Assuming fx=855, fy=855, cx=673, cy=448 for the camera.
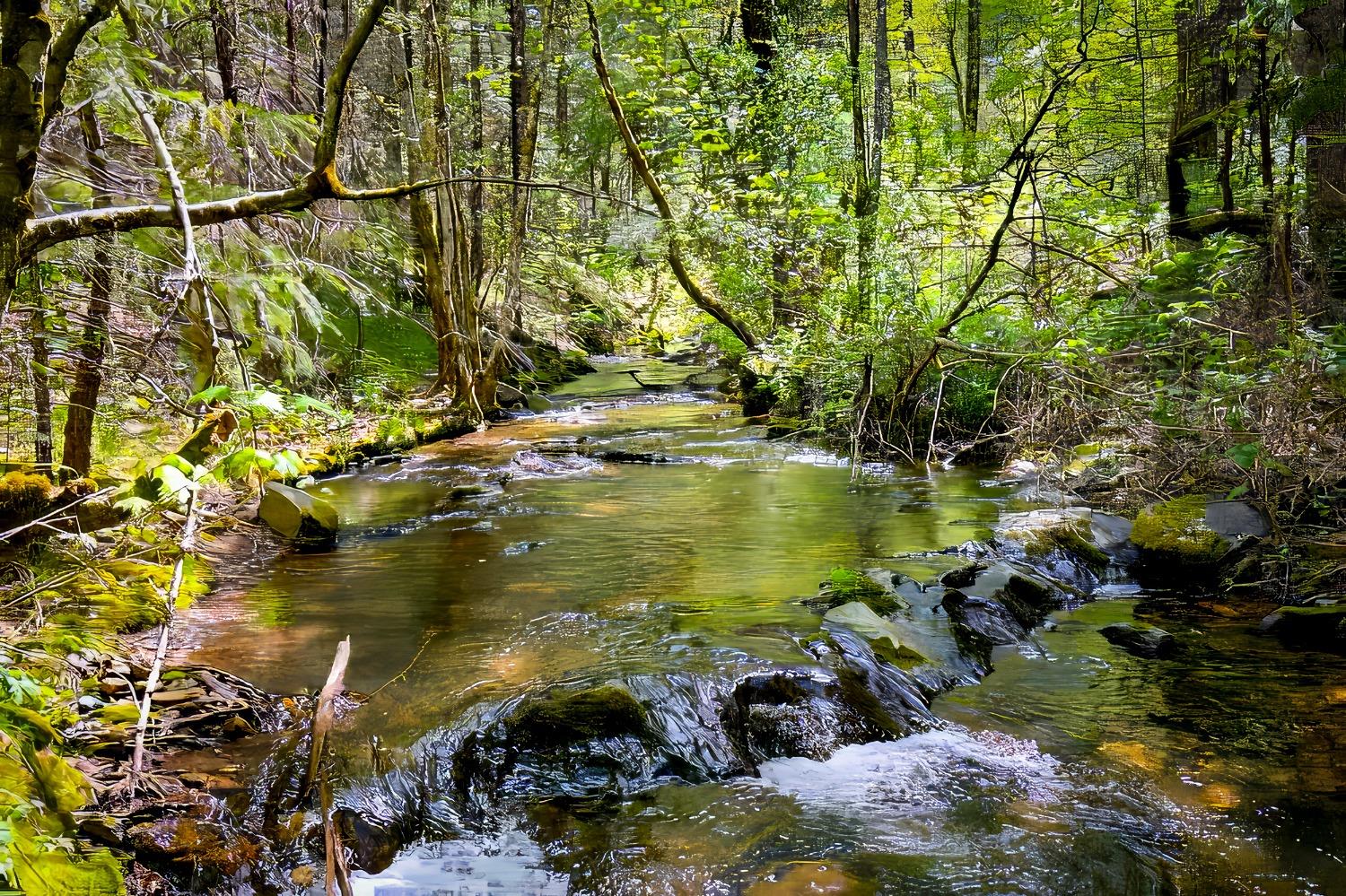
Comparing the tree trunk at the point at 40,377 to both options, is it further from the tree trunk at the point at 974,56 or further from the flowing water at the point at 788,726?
the tree trunk at the point at 974,56

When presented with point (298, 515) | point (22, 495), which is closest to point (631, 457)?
point (298, 515)

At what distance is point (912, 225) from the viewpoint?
10227 mm

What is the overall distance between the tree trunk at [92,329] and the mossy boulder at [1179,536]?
23.2ft

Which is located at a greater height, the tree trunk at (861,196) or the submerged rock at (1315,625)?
the tree trunk at (861,196)

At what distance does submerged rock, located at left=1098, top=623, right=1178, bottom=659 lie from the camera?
518cm

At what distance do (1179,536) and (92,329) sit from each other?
738 cm

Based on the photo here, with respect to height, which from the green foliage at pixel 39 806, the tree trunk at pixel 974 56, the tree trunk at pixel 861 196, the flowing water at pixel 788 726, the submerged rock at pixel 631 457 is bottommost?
the flowing water at pixel 788 726

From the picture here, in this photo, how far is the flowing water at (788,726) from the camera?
333cm

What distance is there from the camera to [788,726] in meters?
4.35

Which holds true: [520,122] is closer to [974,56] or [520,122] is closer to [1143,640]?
[974,56]

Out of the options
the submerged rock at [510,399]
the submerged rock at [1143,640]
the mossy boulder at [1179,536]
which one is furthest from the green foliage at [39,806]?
the submerged rock at [510,399]

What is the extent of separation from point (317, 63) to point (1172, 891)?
37.9ft

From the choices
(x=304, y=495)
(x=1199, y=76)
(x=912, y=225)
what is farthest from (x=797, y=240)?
(x=304, y=495)

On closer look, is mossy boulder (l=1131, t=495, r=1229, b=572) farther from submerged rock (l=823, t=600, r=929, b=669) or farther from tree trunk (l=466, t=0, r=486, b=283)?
tree trunk (l=466, t=0, r=486, b=283)
